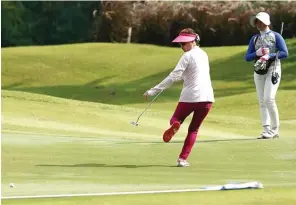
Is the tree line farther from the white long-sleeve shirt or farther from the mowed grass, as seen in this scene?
the white long-sleeve shirt

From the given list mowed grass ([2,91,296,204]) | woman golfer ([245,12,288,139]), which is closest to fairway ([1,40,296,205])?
mowed grass ([2,91,296,204])

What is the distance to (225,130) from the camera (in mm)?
19969

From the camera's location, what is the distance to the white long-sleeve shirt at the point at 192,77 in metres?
11.9

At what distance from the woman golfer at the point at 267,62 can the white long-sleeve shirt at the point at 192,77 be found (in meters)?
2.75

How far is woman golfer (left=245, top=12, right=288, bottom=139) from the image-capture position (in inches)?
575

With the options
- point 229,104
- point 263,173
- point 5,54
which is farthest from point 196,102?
point 5,54

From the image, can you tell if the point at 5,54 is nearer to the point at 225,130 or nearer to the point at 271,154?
the point at 225,130

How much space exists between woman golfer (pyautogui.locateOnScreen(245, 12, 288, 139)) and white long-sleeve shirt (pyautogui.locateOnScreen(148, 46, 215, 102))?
275 cm

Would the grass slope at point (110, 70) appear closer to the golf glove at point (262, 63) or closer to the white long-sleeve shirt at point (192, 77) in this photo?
the golf glove at point (262, 63)

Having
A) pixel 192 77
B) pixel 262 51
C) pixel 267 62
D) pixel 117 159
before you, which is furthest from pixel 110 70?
pixel 192 77

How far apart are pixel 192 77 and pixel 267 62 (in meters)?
3.13

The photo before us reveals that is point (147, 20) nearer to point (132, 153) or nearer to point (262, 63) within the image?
point (262, 63)

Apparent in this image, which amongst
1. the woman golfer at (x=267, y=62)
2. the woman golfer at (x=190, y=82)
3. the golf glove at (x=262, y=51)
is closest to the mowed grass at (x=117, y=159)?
the woman golfer at (x=190, y=82)

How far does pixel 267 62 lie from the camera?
14.8m
